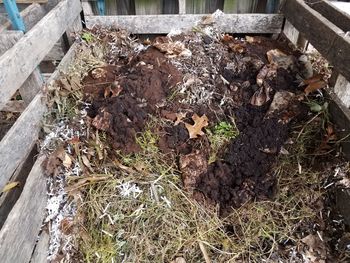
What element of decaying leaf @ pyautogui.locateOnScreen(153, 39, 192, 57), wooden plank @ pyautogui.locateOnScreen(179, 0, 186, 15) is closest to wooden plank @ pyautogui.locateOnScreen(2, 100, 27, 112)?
decaying leaf @ pyautogui.locateOnScreen(153, 39, 192, 57)

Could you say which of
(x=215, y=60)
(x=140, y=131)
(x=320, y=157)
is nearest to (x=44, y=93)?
(x=140, y=131)

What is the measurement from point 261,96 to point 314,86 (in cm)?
38

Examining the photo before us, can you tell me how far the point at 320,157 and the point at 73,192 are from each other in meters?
1.73

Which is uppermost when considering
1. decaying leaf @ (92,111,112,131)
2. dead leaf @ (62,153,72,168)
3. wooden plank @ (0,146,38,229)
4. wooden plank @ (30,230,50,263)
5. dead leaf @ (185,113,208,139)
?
decaying leaf @ (92,111,112,131)

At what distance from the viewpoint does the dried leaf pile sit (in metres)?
2.07

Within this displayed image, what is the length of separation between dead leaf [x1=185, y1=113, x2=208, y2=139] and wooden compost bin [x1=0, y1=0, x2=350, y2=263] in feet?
2.98

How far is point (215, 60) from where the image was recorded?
279 cm

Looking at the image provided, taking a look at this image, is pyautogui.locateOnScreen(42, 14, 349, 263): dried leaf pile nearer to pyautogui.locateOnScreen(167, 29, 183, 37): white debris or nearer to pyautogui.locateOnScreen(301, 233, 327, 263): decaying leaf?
pyautogui.locateOnScreen(301, 233, 327, 263): decaying leaf

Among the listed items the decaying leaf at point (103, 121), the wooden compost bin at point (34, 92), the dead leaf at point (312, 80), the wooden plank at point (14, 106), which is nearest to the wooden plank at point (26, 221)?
the wooden compost bin at point (34, 92)

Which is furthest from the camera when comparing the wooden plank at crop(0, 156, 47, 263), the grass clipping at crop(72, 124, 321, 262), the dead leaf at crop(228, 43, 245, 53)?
the dead leaf at crop(228, 43, 245, 53)

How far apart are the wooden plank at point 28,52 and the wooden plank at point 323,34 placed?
2.04 metres

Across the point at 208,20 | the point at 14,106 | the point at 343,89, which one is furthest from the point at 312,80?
the point at 14,106

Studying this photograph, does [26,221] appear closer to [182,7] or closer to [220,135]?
[220,135]

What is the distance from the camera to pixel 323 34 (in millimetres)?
2248
